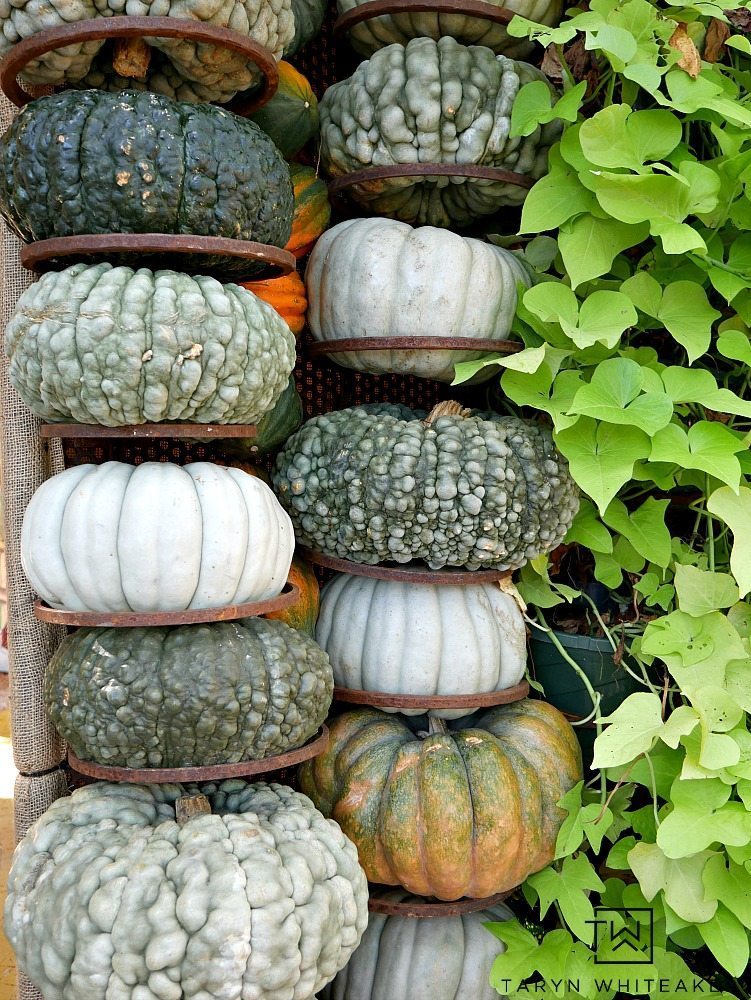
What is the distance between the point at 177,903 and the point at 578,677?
94 cm

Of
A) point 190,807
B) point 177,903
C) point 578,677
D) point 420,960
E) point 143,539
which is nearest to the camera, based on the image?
point 177,903

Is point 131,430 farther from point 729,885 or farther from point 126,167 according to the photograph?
point 729,885

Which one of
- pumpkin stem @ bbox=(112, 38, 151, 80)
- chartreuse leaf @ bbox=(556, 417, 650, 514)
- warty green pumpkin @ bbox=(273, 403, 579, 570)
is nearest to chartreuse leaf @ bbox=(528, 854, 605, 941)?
warty green pumpkin @ bbox=(273, 403, 579, 570)

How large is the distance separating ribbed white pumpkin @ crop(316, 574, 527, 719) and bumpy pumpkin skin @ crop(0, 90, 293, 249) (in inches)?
27.7

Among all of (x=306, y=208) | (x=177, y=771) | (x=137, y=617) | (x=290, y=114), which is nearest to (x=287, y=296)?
(x=306, y=208)

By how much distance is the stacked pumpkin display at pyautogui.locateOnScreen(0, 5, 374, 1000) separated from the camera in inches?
48.6

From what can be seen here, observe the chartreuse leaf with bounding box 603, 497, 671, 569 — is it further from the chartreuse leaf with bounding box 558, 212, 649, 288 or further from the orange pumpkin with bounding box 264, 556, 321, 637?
the orange pumpkin with bounding box 264, 556, 321, 637

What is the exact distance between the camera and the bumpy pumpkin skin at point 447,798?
153 cm

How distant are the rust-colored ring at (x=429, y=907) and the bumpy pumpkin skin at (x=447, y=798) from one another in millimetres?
46

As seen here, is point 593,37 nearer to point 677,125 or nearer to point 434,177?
point 677,125

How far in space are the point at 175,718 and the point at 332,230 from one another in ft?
3.24

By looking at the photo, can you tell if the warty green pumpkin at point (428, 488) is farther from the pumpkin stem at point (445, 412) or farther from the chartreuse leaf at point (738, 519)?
the chartreuse leaf at point (738, 519)

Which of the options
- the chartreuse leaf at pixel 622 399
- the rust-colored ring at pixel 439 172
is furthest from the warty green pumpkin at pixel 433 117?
the chartreuse leaf at pixel 622 399

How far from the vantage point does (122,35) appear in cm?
128
